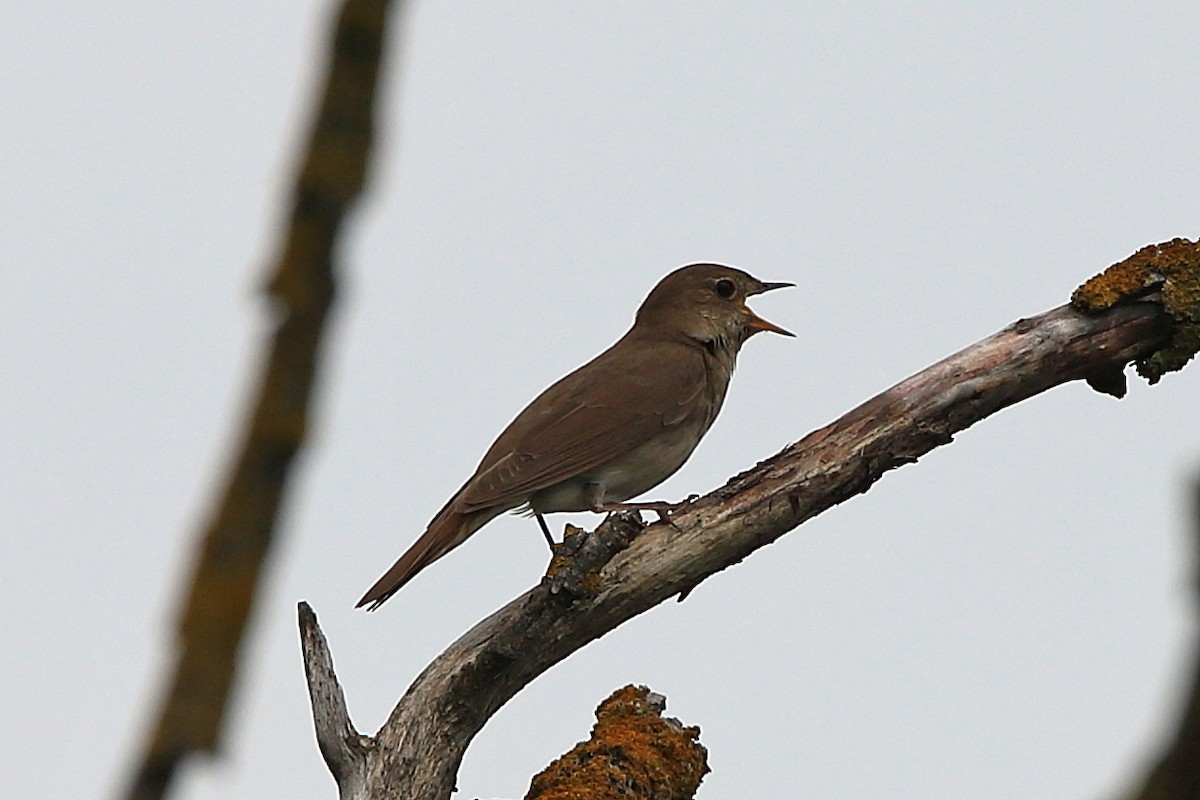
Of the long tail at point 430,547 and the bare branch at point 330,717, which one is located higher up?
the long tail at point 430,547

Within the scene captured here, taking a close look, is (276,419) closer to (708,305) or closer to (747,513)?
(747,513)

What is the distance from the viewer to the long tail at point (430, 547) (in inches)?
275

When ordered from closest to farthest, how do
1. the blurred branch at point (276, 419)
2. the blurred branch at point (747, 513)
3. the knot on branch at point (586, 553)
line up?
the blurred branch at point (276, 419) → the knot on branch at point (586, 553) → the blurred branch at point (747, 513)

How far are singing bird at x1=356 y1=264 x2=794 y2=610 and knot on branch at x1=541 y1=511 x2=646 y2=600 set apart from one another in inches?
65.8

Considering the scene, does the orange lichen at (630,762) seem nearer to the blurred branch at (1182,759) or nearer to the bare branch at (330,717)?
the bare branch at (330,717)

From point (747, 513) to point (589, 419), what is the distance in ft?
6.01

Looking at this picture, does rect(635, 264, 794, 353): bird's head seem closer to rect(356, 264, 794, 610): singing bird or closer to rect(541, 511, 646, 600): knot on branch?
rect(356, 264, 794, 610): singing bird

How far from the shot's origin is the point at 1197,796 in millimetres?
783

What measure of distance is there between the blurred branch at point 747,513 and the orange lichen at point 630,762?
0.41 meters

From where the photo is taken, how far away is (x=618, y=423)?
7.98 m

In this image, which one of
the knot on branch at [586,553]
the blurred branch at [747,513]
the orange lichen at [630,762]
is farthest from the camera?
the orange lichen at [630,762]

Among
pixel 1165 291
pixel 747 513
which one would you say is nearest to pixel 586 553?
pixel 747 513

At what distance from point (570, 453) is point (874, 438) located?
190 cm

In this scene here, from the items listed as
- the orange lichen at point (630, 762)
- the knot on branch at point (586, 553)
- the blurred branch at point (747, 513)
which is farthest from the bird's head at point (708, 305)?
the knot on branch at point (586, 553)
